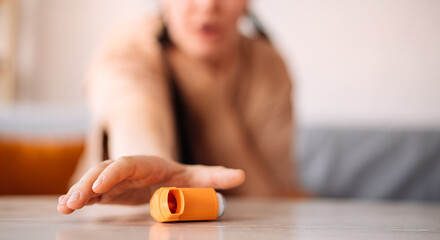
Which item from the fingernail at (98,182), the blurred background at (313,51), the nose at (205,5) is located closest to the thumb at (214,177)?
the fingernail at (98,182)

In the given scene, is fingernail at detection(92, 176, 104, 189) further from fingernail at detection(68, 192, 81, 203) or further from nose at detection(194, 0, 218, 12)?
nose at detection(194, 0, 218, 12)

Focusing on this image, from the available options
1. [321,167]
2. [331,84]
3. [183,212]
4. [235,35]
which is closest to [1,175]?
[235,35]

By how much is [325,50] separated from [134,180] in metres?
2.74

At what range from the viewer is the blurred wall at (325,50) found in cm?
312

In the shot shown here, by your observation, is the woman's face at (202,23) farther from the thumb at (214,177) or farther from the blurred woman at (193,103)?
the thumb at (214,177)

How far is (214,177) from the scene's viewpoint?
0.62m

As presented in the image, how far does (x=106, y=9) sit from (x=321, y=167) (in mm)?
1859

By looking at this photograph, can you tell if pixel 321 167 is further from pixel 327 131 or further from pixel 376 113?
pixel 376 113

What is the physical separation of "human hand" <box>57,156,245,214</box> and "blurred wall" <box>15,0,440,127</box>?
2.50 meters

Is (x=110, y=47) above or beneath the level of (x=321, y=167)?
above

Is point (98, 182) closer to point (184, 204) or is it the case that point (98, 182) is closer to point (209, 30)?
point (184, 204)

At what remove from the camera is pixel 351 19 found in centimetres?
321

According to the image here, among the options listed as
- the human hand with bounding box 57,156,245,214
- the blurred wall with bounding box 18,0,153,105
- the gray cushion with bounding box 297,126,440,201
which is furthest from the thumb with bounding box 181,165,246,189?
the blurred wall with bounding box 18,0,153,105

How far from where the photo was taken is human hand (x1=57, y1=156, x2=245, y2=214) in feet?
1.72
